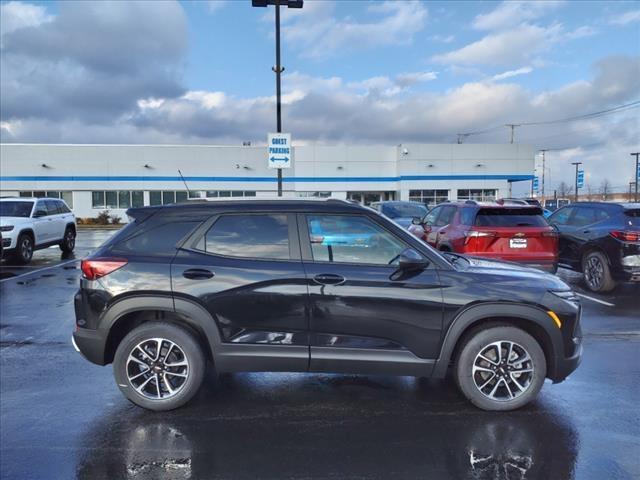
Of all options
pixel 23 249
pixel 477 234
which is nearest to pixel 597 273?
pixel 477 234

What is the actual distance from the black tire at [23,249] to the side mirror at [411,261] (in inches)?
505

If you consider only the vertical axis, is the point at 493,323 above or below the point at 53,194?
below

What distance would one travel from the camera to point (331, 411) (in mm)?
4156

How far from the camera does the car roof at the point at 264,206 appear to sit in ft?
13.9

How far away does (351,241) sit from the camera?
162 inches

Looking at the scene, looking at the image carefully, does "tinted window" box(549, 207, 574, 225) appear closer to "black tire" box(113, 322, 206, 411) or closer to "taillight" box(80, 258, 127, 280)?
"black tire" box(113, 322, 206, 411)

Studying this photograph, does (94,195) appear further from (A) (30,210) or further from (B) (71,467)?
(B) (71,467)

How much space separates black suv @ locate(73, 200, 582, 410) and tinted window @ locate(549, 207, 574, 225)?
7331mm

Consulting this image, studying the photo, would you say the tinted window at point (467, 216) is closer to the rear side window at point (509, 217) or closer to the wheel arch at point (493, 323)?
the rear side window at point (509, 217)

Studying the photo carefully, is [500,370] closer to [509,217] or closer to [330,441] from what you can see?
[330,441]

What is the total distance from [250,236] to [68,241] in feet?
47.8

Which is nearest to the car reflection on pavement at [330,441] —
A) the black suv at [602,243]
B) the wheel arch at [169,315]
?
the wheel arch at [169,315]

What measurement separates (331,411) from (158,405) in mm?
1453

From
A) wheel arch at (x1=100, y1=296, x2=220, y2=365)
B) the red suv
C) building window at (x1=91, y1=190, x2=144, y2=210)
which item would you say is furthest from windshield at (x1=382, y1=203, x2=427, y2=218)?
building window at (x1=91, y1=190, x2=144, y2=210)
